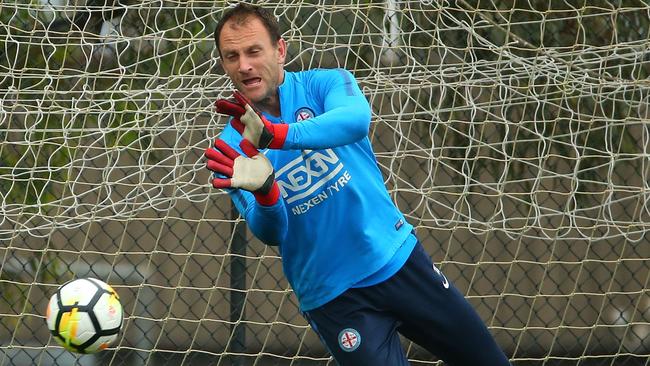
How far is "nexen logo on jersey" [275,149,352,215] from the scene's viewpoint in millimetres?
3580

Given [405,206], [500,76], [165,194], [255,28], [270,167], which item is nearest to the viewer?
[270,167]

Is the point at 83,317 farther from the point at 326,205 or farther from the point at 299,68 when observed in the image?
the point at 299,68

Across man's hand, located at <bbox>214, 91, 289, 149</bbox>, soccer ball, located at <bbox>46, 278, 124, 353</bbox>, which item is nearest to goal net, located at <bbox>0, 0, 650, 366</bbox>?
soccer ball, located at <bbox>46, 278, 124, 353</bbox>

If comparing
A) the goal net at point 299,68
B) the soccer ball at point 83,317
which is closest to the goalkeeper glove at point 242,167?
the soccer ball at point 83,317

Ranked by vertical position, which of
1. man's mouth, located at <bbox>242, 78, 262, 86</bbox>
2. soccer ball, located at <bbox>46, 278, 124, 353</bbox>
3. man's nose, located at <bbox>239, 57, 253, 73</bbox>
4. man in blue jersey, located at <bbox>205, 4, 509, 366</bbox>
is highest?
man's nose, located at <bbox>239, 57, 253, 73</bbox>

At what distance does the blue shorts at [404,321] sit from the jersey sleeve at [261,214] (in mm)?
321

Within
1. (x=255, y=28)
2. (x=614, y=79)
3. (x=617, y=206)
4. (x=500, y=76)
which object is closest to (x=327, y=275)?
(x=255, y=28)

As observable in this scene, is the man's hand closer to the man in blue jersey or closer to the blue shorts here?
the man in blue jersey

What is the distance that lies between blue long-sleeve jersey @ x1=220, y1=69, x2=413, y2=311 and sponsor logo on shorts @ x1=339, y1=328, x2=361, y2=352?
13cm

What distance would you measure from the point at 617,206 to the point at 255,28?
17.2ft

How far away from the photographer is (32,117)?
5727 mm

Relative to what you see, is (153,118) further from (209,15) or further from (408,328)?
(408,328)

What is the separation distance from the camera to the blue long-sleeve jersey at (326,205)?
358cm

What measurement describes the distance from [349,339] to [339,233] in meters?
0.36
